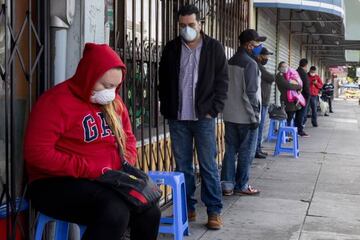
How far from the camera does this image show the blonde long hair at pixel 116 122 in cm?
341

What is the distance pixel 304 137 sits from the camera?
13.8 meters

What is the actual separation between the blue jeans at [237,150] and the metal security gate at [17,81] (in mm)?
2699

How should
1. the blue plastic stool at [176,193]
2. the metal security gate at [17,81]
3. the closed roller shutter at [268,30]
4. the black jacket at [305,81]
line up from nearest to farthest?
the metal security gate at [17,81] → the blue plastic stool at [176,193] → the closed roller shutter at [268,30] → the black jacket at [305,81]

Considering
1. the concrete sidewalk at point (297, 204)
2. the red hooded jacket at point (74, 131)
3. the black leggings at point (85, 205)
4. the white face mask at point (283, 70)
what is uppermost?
the white face mask at point (283, 70)

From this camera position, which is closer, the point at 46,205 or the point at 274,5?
the point at 46,205

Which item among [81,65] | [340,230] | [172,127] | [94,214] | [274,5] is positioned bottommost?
[340,230]

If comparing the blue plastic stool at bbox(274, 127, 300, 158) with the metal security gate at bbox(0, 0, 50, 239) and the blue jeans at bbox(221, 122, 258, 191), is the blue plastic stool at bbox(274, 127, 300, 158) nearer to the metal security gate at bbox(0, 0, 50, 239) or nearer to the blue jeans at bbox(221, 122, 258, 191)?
the blue jeans at bbox(221, 122, 258, 191)

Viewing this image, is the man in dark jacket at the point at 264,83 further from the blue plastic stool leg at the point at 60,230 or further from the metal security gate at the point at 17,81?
the blue plastic stool leg at the point at 60,230

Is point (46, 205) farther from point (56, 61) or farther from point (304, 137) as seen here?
point (304, 137)

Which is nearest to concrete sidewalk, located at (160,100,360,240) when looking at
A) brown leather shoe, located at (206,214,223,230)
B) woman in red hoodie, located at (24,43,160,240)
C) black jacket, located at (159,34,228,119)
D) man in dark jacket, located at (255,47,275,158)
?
brown leather shoe, located at (206,214,223,230)

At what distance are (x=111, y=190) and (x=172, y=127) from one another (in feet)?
6.10

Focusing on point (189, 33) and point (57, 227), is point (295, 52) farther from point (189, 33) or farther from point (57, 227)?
point (57, 227)

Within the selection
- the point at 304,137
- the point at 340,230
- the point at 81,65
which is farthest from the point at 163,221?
the point at 304,137

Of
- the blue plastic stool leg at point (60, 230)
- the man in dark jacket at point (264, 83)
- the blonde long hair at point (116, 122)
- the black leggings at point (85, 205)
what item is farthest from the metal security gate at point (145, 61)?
the man in dark jacket at point (264, 83)
